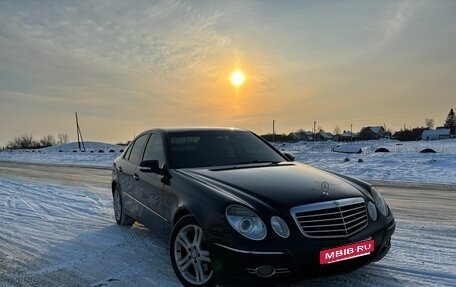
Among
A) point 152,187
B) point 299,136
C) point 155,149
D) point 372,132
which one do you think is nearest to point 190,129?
point 155,149

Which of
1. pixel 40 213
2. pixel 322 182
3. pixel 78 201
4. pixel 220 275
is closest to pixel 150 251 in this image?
pixel 220 275

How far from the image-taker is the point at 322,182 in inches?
161

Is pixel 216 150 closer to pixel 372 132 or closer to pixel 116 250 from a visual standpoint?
pixel 116 250

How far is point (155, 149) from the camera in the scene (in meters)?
5.43

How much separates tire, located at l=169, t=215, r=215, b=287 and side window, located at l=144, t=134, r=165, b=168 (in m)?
1.15

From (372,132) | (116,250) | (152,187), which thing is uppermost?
(372,132)

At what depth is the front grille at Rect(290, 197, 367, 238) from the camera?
11.3ft

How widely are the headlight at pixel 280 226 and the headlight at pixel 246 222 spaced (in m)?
0.09

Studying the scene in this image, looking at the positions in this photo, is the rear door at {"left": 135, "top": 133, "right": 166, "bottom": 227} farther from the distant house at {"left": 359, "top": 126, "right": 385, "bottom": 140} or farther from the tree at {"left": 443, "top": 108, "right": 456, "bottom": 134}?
the tree at {"left": 443, "top": 108, "right": 456, "bottom": 134}

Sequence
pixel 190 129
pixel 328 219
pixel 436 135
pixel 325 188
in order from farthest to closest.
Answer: pixel 436 135, pixel 190 129, pixel 325 188, pixel 328 219

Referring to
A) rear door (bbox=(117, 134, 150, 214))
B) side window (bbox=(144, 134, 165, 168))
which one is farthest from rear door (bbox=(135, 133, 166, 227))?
rear door (bbox=(117, 134, 150, 214))

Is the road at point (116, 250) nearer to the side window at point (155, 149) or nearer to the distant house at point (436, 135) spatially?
the side window at point (155, 149)

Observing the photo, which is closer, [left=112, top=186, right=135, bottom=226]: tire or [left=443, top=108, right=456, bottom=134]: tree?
[left=112, top=186, right=135, bottom=226]: tire

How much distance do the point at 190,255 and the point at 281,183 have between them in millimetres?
1083
